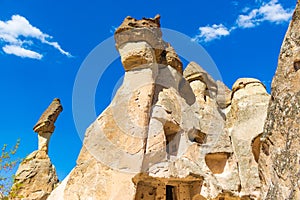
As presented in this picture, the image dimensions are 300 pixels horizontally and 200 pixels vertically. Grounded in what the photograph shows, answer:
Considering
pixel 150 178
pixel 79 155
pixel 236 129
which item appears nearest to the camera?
pixel 150 178

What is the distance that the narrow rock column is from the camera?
15812mm

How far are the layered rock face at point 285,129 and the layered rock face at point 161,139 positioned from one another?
5.97 m

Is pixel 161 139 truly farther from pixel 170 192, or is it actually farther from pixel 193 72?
pixel 193 72

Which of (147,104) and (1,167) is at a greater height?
(147,104)

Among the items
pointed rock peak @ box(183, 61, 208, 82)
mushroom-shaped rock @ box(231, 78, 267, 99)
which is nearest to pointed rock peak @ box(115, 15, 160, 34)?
pointed rock peak @ box(183, 61, 208, 82)

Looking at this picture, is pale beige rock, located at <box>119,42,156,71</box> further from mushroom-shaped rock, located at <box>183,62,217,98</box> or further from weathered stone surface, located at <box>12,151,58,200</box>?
weathered stone surface, located at <box>12,151,58,200</box>

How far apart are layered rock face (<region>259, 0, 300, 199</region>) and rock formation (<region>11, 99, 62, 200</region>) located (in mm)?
12740

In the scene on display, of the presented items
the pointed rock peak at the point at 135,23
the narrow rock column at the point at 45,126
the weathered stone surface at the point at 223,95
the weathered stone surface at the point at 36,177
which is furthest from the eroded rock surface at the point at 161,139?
the narrow rock column at the point at 45,126

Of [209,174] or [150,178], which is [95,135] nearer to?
[150,178]

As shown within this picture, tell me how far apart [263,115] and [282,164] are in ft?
29.8

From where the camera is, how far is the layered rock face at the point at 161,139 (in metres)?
8.77

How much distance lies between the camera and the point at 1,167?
6.60 m

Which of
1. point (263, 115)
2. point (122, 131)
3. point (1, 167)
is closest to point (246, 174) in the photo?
point (263, 115)

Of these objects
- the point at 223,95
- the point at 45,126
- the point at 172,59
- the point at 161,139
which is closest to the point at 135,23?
the point at 172,59
